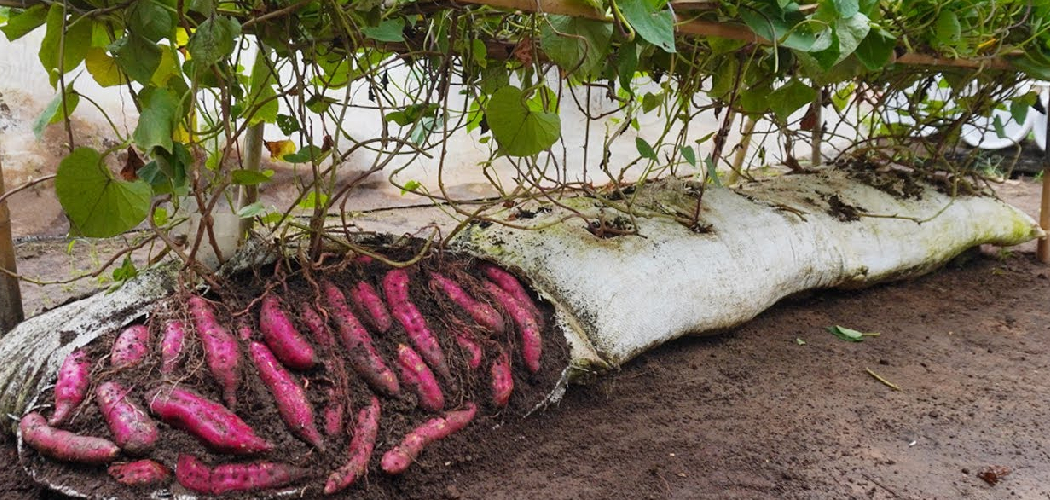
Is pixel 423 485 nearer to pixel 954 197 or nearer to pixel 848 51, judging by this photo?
pixel 848 51

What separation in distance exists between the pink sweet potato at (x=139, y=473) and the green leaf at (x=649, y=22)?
3.63 ft

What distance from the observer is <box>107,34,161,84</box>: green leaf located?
3.97 ft

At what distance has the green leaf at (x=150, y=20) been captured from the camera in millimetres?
1174

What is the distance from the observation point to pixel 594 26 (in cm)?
135

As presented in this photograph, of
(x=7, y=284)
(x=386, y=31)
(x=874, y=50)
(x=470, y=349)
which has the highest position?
(x=386, y=31)

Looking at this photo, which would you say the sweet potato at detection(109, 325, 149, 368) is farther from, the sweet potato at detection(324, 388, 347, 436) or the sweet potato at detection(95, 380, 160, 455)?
the sweet potato at detection(324, 388, 347, 436)

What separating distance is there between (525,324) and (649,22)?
0.76 metres

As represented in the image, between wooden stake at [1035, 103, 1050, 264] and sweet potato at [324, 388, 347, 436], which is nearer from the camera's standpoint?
sweet potato at [324, 388, 347, 436]

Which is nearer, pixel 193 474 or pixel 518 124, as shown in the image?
pixel 193 474

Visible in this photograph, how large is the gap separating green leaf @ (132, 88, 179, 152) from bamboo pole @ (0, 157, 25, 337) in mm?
488

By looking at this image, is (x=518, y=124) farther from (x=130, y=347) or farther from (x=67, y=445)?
(x=67, y=445)

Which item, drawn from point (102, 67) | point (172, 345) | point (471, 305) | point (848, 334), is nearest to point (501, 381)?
point (471, 305)

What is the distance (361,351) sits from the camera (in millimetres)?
1528

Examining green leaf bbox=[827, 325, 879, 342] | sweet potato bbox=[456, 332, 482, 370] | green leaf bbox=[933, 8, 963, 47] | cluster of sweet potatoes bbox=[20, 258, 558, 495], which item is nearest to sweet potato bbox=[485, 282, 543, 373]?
cluster of sweet potatoes bbox=[20, 258, 558, 495]
